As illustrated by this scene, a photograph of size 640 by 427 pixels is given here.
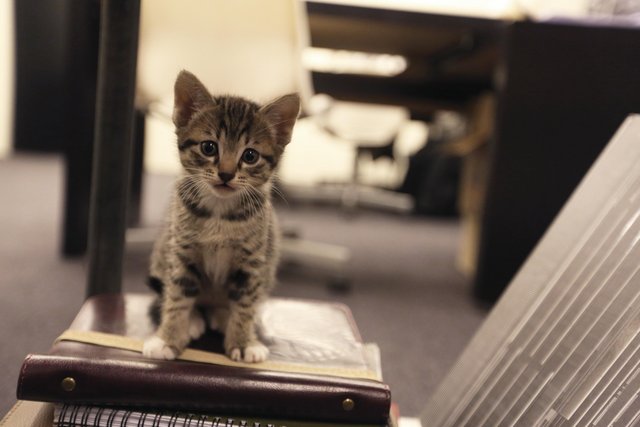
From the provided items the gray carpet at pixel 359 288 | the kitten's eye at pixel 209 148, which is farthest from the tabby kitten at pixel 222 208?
the gray carpet at pixel 359 288

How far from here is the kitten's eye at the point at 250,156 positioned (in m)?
0.93

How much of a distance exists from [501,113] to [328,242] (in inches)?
53.9

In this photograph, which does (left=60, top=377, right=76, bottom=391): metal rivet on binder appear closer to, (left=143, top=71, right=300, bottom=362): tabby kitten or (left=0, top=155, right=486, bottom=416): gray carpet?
(left=143, top=71, right=300, bottom=362): tabby kitten

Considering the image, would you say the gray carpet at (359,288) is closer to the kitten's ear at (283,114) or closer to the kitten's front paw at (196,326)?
the kitten's front paw at (196,326)

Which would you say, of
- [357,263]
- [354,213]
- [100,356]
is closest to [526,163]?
[357,263]

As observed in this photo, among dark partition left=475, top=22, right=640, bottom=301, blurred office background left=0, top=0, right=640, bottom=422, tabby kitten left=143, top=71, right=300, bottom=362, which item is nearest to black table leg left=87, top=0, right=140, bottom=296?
blurred office background left=0, top=0, right=640, bottom=422

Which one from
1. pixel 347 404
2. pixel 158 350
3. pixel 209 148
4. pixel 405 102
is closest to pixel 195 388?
pixel 158 350

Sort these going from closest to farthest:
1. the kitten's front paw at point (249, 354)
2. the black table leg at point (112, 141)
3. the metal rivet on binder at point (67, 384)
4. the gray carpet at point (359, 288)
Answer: the metal rivet on binder at point (67, 384) < the kitten's front paw at point (249, 354) < the black table leg at point (112, 141) < the gray carpet at point (359, 288)

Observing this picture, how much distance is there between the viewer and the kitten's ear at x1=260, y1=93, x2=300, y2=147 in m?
0.96

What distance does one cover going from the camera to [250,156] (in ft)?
3.09

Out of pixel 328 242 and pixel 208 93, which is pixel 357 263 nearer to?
pixel 328 242

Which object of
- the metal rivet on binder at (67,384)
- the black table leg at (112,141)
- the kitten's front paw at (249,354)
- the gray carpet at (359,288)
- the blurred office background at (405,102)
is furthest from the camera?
the blurred office background at (405,102)

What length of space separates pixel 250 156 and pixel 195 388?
1.22 ft

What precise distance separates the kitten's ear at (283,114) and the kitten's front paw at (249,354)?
35cm
